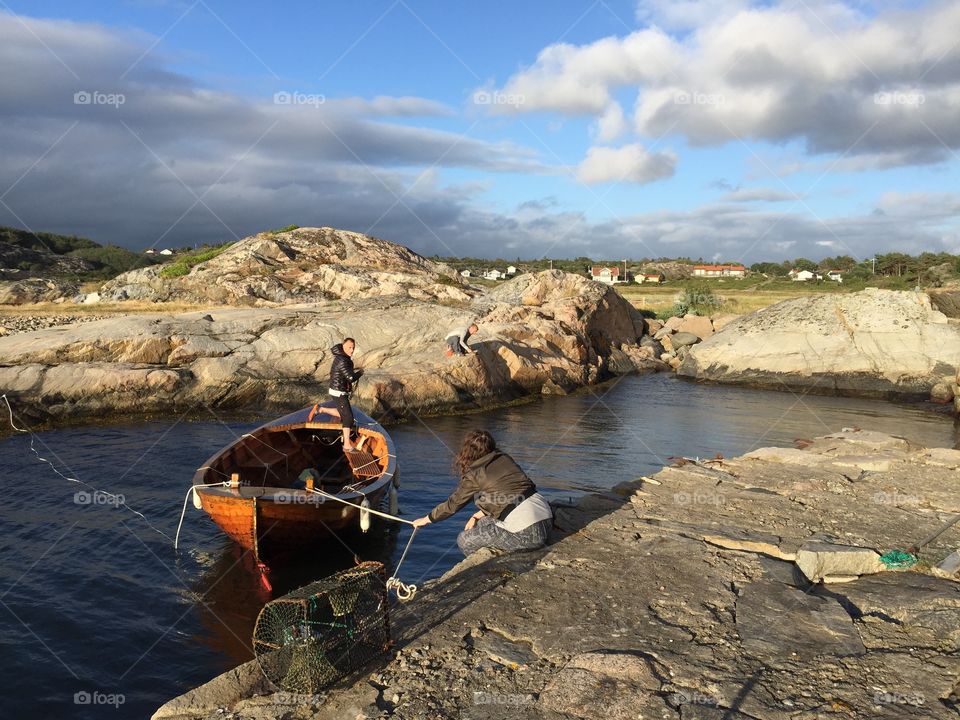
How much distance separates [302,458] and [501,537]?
6.89 meters

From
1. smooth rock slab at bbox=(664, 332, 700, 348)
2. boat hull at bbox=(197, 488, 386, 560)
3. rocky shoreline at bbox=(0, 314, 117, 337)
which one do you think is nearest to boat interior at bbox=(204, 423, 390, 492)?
boat hull at bbox=(197, 488, 386, 560)

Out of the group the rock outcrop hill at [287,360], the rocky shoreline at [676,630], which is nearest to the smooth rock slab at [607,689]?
the rocky shoreline at [676,630]

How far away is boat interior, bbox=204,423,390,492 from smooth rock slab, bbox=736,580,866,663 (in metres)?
5.84

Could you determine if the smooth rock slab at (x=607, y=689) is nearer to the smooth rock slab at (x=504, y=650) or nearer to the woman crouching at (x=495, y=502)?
the smooth rock slab at (x=504, y=650)

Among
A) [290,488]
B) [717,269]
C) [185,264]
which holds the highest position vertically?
[717,269]

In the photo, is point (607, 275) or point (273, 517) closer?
point (273, 517)

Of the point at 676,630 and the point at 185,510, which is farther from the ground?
the point at 676,630

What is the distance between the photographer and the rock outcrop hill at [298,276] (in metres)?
32.0

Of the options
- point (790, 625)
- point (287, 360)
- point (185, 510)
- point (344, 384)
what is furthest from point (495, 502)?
point (287, 360)

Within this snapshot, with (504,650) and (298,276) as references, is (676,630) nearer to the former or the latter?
(504,650)

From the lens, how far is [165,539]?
10.6m

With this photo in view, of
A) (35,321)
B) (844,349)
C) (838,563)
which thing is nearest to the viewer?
(838,563)

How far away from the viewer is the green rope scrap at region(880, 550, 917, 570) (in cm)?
657

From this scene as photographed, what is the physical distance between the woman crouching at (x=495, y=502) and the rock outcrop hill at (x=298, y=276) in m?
24.4
